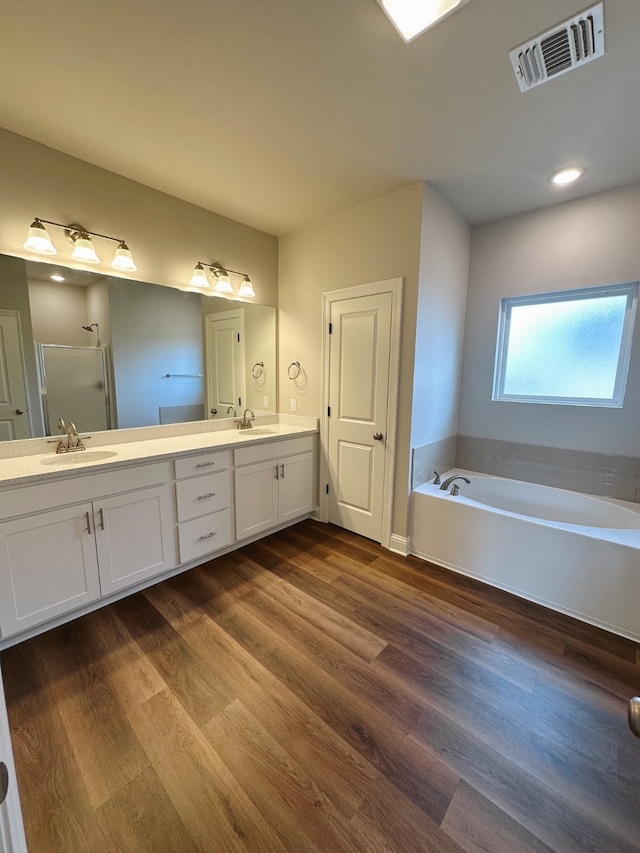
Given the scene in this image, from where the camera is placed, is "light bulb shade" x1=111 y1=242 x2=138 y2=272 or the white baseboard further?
the white baseboard

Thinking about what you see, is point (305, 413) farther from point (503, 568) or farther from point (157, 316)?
point (503, 568)

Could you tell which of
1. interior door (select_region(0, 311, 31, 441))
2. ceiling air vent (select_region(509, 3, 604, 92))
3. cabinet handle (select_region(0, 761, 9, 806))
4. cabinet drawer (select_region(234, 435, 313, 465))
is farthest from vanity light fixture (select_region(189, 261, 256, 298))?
cabinet handle (select_region(0, 761, 9, 806))

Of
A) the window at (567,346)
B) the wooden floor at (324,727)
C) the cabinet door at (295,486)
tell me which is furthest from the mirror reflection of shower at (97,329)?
the window at (567,346)

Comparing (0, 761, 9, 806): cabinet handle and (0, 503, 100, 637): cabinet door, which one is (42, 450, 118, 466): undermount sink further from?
(0, 761, 9, 806): cabinet handle

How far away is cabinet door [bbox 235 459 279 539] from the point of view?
2.62 m

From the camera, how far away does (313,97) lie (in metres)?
1.64

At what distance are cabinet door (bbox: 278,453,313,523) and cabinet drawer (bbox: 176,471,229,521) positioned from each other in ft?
1.78

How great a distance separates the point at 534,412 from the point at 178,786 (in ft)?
10.0

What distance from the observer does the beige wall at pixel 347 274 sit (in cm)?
242

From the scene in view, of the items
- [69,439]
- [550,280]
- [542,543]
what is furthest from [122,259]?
[542,543]

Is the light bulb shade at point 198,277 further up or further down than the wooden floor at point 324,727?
further up

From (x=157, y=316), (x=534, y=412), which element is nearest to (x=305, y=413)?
(x=157, y=316)

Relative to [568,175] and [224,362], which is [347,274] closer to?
[224,362]

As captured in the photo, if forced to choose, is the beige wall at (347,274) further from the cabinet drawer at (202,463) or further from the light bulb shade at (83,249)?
the light bulb shade at (83,249)
